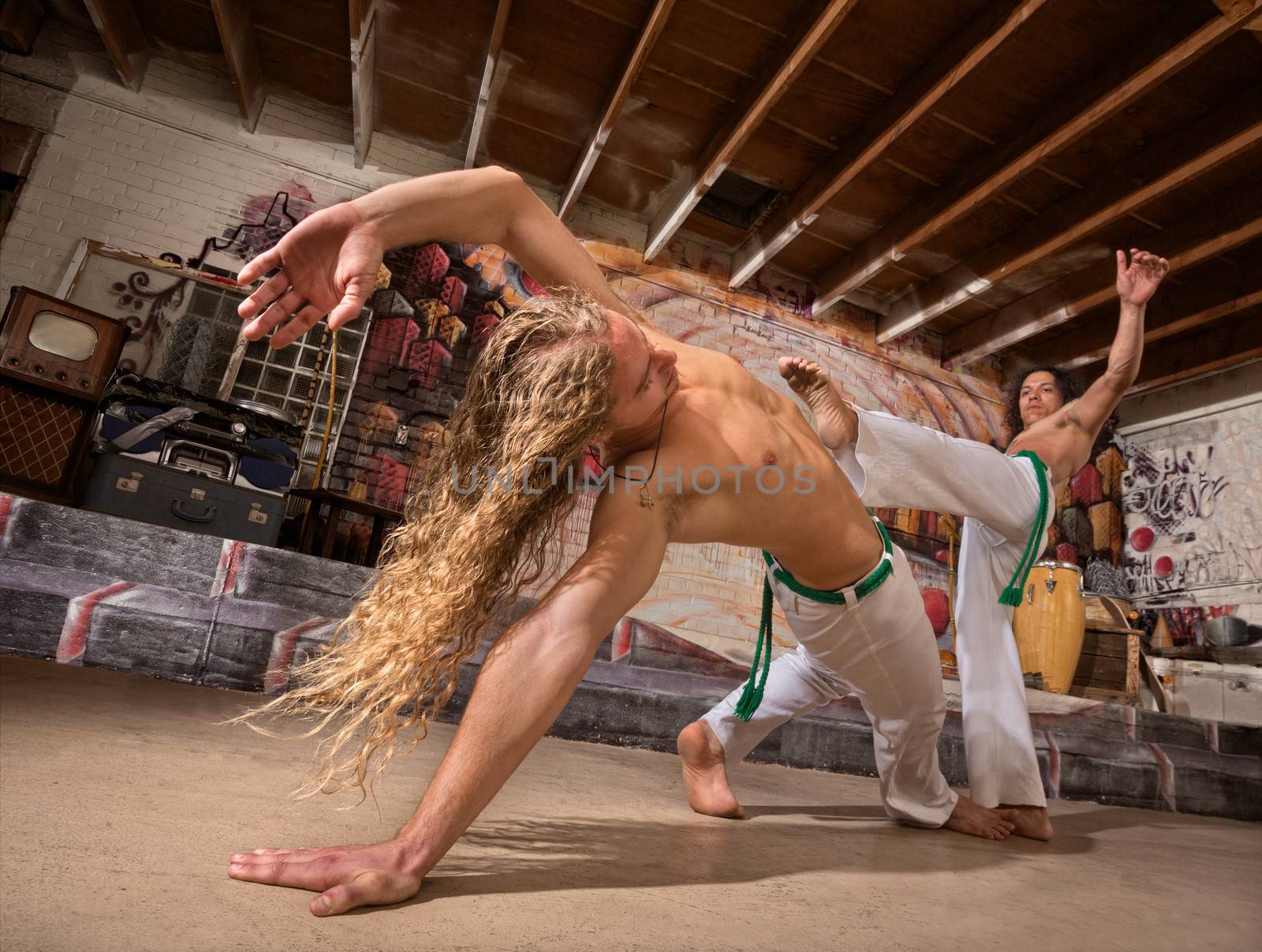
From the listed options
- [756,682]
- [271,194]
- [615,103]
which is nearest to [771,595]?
[756,682]

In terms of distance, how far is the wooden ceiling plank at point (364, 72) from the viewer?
468cm

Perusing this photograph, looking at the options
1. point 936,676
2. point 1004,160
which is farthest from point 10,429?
point 1004,160

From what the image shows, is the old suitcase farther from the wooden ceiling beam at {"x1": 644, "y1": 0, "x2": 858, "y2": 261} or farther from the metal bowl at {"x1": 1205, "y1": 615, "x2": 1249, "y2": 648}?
the metal bowl at {"x1": 1205, "y1": 615, "x2": 1249, "y2": 648}

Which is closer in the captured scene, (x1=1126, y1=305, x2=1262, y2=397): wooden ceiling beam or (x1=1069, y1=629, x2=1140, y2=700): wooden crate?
(x1=1069, y1=629, x2=1140, y2=700): wooden crate

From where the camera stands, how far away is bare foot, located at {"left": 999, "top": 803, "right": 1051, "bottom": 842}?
2.14 metres

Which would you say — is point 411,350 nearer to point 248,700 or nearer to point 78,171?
point 78,171

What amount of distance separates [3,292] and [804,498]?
5896 millimetres

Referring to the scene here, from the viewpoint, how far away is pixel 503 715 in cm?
103

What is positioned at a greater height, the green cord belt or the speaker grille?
the speaker grille

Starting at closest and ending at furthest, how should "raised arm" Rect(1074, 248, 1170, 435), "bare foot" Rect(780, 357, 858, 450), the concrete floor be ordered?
the concrete floor → "bare foot" Rect(780, 357, 858, 450) → "raised arm" Rect(1074, 248, 1170, 435)

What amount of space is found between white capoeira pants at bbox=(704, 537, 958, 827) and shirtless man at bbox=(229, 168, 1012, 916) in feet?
0.55

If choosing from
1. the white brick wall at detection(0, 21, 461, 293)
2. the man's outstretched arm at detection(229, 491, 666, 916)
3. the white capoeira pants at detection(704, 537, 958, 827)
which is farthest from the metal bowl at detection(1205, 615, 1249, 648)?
the white brick wall at detection(0, 21, 461, 293)

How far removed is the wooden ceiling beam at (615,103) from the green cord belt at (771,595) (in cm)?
367

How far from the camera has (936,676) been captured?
1.91 metres
